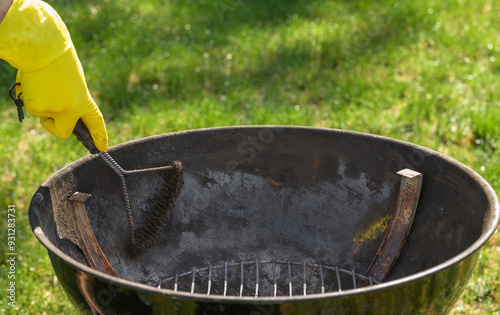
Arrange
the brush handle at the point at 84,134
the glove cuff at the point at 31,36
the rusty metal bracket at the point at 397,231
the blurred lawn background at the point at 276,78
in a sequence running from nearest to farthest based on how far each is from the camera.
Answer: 1. the glove cuff at the point at 31,36
2. the brush handle at the point at 84,134
3. the rusty metal bracket at the point at 397,231
4. the blurred lawn background at the point at 276,78

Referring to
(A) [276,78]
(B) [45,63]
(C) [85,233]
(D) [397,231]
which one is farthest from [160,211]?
(A) [276,78]

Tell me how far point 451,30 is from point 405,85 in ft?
3.89

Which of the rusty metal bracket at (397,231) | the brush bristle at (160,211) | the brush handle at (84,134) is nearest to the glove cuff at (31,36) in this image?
the brush handle at (84,134)

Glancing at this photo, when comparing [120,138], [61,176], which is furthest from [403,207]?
[120,138]

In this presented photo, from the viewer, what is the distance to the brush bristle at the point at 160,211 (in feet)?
5.72

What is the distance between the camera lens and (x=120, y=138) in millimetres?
3318

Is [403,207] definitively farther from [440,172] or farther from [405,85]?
[405,85]

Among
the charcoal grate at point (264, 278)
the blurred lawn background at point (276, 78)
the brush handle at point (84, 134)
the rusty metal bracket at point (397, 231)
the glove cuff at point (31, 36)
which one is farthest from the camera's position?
the blurred lawn background at point (276, 78)

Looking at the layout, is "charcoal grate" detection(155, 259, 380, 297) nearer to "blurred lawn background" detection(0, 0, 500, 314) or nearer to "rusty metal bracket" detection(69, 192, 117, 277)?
"rusty metal bracket" detection(69, 192, 117, 277)

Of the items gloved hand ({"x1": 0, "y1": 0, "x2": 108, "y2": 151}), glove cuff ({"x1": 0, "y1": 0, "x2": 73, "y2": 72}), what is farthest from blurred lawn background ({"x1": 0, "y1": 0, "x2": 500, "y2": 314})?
glove cuff ({"x1": 0, "y1": 0, "x2": 73, "y2": 72})

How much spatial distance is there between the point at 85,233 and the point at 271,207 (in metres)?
0.67

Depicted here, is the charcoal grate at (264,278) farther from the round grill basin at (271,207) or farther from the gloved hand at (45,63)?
the gloved hand at (45,63)

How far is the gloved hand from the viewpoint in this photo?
1.22 meters

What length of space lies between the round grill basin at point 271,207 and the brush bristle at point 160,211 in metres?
0.03
